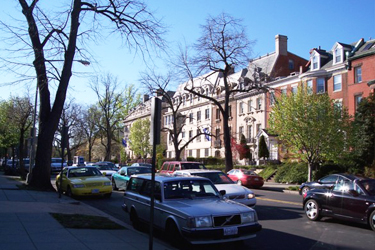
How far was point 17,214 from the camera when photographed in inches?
408

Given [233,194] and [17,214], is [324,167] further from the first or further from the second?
[17,214]

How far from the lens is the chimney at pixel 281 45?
50.3 meters

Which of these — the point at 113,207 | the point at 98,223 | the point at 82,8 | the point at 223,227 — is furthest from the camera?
the point at 82,8

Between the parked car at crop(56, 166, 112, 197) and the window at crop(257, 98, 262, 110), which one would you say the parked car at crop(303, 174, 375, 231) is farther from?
the window at crop(257, 98, 262, 110)

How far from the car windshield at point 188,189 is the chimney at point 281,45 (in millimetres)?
44131

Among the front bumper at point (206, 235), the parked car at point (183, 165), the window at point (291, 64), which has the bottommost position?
the front bumper at point (206, 235)

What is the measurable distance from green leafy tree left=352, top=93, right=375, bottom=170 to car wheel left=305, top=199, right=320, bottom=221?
64.3ft

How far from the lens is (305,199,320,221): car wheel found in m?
11.6

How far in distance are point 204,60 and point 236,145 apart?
2079 centimetres

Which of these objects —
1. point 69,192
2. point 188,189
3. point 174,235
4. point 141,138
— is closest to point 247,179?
point 69,192

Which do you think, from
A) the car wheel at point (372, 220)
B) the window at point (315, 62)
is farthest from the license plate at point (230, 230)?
the window at point (315, 62)

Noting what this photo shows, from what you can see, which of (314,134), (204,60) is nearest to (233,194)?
(314,134)

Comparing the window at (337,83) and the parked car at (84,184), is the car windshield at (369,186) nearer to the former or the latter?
the parked car at (84,184)

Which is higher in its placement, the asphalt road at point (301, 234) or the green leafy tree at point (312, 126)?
the green leafy tree at point (312, 126)
